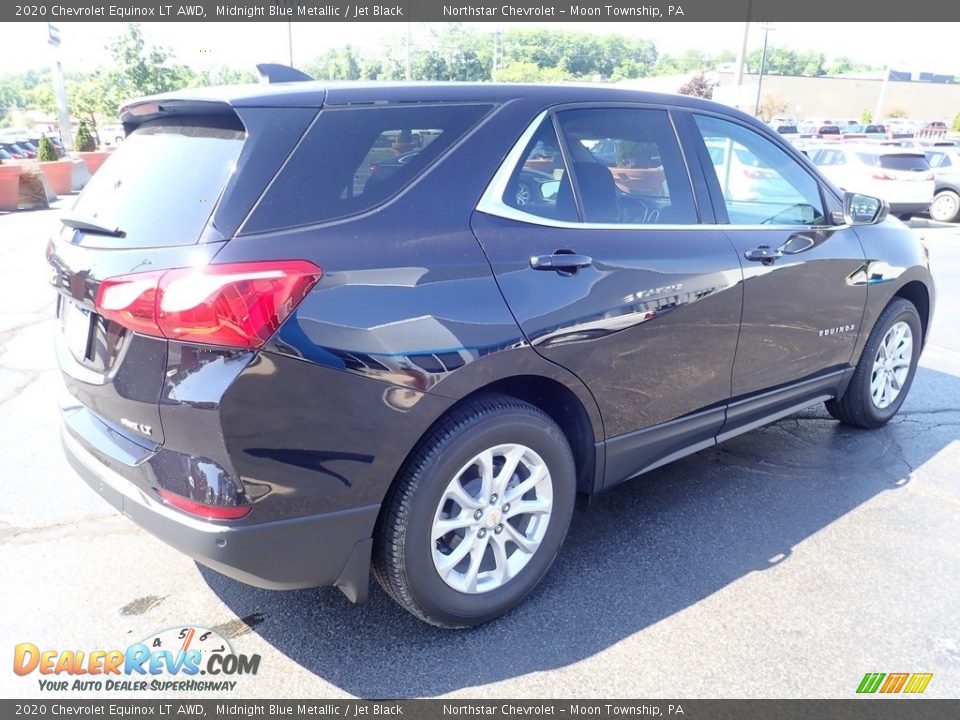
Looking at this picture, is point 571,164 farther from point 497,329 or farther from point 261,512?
point 261,512

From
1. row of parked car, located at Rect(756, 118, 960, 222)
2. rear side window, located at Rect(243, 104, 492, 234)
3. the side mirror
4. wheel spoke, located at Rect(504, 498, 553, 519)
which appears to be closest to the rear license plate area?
rear side window, located at Rect(243, 104, 492, 234)

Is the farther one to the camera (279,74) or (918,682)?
(279,74)

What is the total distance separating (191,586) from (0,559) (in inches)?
34.1

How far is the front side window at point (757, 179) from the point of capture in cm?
341

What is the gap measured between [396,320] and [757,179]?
2360 millimetres

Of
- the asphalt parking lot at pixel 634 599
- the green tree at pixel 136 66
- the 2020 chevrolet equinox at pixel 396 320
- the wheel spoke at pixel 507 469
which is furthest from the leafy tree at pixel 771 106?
the wheel spoke at pixel 507 469

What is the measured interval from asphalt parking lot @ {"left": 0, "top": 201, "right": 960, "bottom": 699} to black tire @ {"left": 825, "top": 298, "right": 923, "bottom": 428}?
1.26 ft

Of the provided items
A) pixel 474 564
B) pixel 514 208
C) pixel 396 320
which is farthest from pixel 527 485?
pixel 514 208

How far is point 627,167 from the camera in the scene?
3.15 m

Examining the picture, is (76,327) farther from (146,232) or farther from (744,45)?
(744,45)

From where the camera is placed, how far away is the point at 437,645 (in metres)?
2.62

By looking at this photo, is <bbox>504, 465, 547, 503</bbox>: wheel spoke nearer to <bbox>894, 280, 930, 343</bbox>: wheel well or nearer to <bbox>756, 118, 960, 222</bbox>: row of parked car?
<bbox>894, 280, 930, 343</bbox>: wheel well

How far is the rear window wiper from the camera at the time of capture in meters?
2.35

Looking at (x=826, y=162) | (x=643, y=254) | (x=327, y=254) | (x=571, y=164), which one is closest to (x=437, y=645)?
(x=327, y=254)
